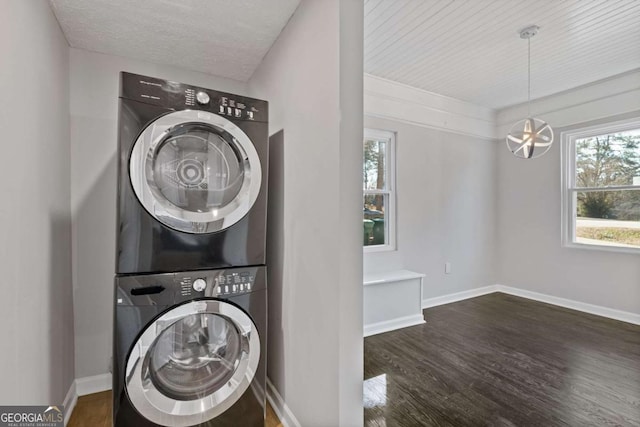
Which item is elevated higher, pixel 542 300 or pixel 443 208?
pixel 443 208

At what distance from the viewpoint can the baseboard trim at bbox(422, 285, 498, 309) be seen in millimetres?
3818

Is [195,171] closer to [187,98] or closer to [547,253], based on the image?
[187,98]

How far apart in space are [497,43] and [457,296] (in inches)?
116

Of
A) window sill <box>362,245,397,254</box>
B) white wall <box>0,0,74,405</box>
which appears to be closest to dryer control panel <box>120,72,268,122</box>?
white wall <box>0,0,74,405</box>

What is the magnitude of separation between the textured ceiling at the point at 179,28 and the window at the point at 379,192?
1751mm

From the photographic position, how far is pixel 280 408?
1.72 meters

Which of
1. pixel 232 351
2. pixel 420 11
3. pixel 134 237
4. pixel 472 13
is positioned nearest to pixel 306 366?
pixel 232 351


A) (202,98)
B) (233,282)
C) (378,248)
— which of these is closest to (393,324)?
(378,248)

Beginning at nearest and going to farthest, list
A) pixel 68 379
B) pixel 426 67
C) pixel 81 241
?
pixel 68 379
pixel 81 241
pixel 426 67

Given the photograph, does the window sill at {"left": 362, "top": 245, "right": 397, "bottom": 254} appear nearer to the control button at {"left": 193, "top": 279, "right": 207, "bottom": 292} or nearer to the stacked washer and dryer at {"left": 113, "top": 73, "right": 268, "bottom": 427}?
the stacked washer and dryer at {"left": 113, "top": 73, "right": 268, "bottom": 427}

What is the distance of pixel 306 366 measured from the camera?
1503mm

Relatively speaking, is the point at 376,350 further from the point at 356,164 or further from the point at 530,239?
the point at 530,239

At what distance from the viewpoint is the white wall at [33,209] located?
1051mm

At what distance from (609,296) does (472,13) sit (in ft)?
11.3
